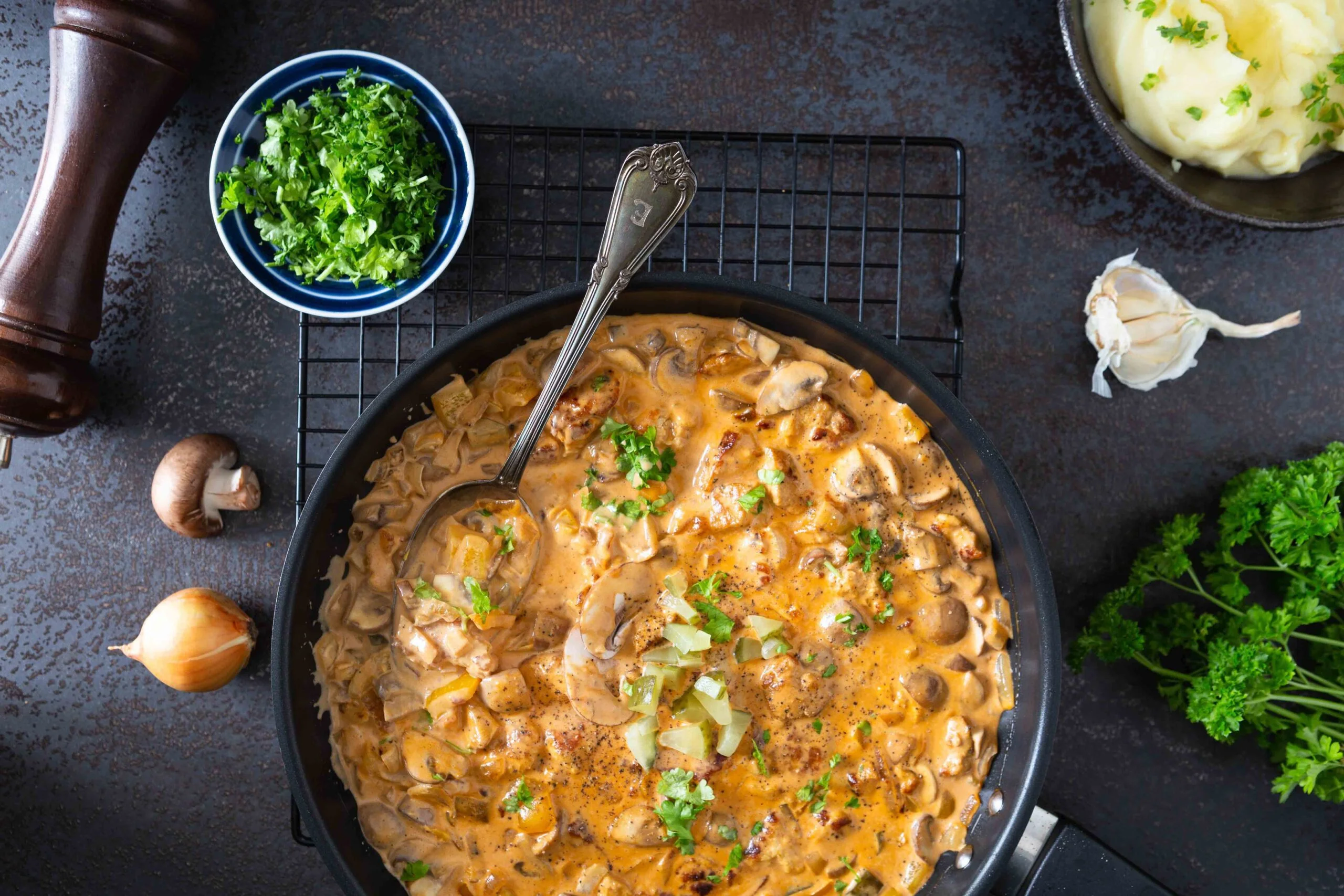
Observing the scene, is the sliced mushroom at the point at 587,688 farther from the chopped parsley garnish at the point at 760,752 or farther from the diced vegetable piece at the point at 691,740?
the chopped parsley garnish at the point at 760,752

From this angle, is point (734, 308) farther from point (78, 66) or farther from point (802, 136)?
point (78, 66)

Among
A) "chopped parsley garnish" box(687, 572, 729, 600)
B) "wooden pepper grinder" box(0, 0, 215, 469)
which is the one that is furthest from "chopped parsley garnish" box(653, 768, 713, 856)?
"wooden pepper grinder" box(0, 0, 215, 469)

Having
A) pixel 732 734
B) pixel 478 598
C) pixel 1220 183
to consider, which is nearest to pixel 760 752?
pixel 732 734

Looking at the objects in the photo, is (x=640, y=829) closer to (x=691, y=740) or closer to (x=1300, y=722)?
(x=691, y=740)

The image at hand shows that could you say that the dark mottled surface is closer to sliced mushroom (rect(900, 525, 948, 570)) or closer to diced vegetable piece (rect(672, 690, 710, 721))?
sliced mushroom (rect(900, 525, 948, 570))

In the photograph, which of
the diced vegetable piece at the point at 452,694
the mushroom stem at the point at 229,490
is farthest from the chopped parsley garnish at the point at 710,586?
the mushroom stem at the point at 229,490

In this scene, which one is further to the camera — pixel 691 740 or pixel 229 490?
pixel 229 490

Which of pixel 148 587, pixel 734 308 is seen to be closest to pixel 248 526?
pixel 148 587
